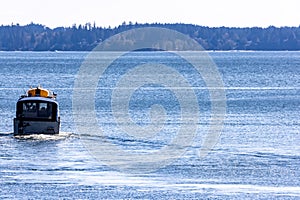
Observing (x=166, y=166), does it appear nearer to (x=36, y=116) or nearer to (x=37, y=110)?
(x=36, y=116)

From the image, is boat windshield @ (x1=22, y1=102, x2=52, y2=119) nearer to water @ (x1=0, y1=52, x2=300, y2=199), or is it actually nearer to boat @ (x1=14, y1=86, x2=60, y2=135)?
boat @ (x1=14, y1=86, x2=60, y2=135)

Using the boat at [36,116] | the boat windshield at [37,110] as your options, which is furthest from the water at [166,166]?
the boat windshield at [37,110]

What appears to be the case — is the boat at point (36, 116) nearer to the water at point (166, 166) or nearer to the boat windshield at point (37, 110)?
the boat windshield at point (37, 110)

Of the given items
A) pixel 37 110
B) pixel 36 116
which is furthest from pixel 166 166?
pixel 37 110

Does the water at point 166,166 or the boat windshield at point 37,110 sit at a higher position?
the boat windshield at point 37,110

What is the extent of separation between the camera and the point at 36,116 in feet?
205

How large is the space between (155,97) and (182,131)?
3855cm

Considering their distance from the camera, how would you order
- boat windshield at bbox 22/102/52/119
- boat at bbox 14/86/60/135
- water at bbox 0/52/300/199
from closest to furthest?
water at bbox 0/52/300/199, boat at bbox 14/86/60/135, boat windshield at bbox 22/102/52/119

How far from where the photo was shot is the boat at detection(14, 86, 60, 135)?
2404 inches

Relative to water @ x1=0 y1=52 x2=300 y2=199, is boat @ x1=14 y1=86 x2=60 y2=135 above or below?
above

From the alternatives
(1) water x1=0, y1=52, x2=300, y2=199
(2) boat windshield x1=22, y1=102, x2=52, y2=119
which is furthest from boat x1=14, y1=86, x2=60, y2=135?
(1) water x1=0, y1=52, x2=300, y2=199

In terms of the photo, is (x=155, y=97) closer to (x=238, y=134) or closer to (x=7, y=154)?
(x=238, y=134)

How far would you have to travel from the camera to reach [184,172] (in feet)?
151

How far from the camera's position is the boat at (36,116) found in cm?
6106
